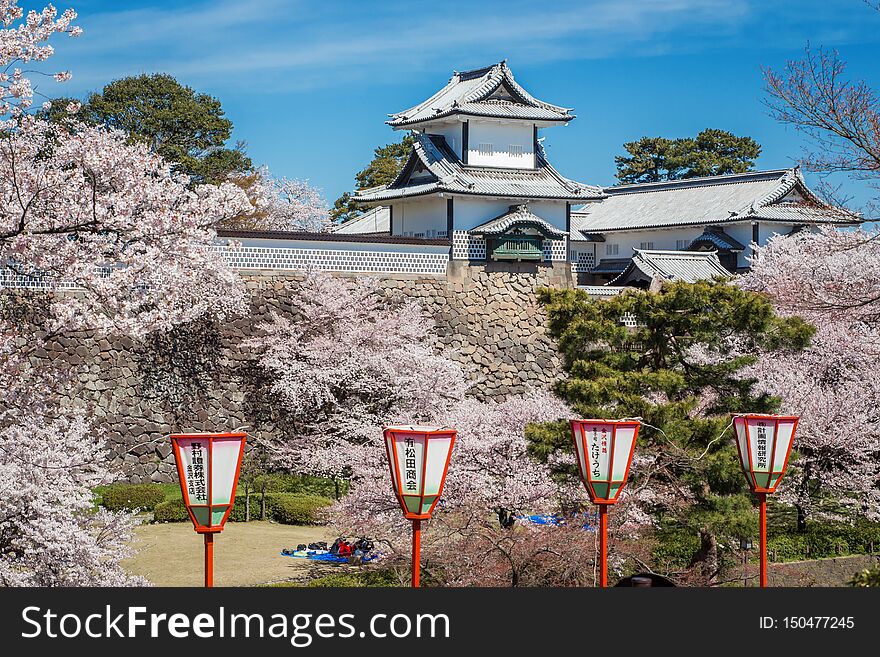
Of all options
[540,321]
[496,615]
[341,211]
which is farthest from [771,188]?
[496,615]

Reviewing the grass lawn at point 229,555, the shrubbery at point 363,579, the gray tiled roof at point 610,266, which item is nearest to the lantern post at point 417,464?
the shrubbery at point 363,579

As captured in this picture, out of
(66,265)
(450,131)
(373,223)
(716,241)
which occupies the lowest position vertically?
(66,265)

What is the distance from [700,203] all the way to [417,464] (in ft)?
94.7

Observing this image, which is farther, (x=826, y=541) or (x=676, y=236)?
(x=676, y=236)

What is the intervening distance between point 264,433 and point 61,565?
36.6ft

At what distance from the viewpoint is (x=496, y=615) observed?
600 cm

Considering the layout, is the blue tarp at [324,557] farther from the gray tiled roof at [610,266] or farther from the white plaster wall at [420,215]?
the gray tiled roof at [610,266]

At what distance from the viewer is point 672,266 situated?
95.2 feet

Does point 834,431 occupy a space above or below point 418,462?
below

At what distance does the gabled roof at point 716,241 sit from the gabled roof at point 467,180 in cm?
658

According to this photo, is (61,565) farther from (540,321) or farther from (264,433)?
(540,321)

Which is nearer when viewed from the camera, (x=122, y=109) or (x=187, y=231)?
(x=187, y=231)

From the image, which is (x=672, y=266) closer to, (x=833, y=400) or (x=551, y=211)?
(x=551, y=211)

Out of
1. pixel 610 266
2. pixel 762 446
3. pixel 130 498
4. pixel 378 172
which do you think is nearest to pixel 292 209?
pixel 378 172
